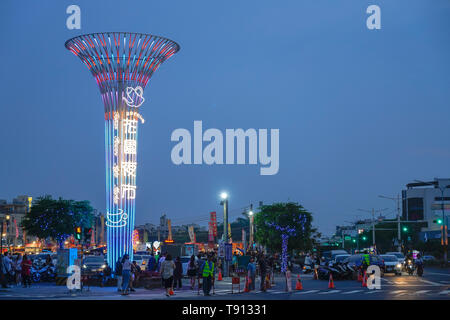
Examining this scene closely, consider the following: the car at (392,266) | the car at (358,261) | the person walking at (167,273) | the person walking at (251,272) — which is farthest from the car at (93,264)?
the car at (392,266)

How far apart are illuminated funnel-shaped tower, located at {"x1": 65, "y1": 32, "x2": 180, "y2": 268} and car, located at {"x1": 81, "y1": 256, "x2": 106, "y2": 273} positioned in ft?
5.71

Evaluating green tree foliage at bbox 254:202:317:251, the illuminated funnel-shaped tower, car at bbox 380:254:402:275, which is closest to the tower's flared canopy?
the illuminated funnel-shaped tower

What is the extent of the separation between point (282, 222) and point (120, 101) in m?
40.2

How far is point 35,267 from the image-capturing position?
38.9m

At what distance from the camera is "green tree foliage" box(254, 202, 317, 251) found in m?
75.1

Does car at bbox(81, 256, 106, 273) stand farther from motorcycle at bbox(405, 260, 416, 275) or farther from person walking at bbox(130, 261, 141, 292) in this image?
motorcycle at bbox(405, 260, 416, 275)

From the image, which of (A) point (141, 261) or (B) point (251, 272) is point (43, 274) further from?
(B) point (251, 272)

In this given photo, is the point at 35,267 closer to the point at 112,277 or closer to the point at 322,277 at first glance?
the point at 112,277
